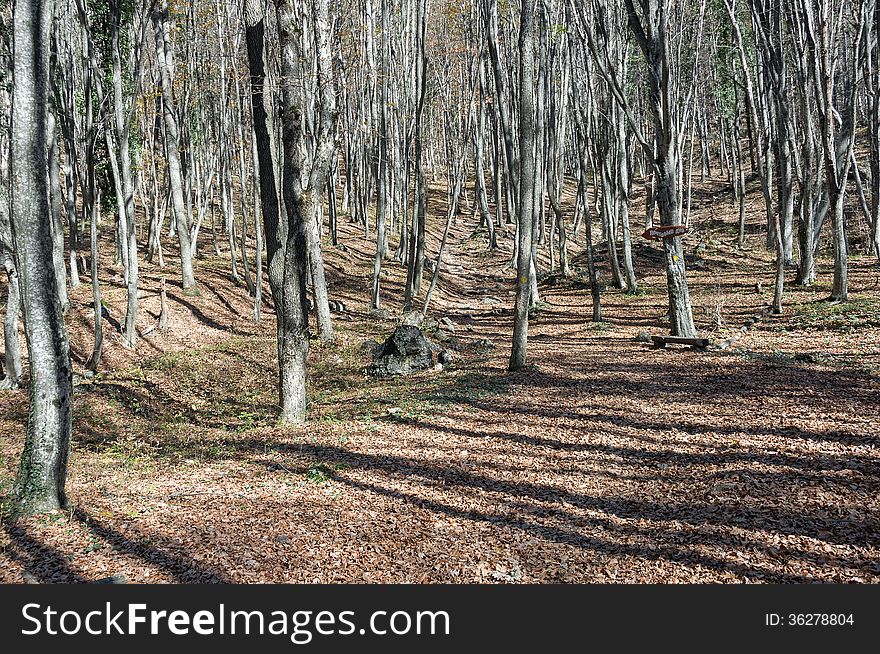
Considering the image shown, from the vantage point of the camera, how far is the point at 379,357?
13266 mm

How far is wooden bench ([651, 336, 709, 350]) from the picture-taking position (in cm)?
1148

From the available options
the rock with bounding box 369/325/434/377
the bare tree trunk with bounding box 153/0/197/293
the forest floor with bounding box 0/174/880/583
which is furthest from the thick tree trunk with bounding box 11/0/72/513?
the bare tree trunk with bounding box 153/0/197/293

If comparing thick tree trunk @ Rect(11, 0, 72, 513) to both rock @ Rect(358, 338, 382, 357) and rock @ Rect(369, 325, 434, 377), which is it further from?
rock @ Rect(358, 338, 382, 357)

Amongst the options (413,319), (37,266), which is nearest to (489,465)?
(37,266)

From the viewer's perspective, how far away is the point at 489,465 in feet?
23.3

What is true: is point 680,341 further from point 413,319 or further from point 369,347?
point 369,347

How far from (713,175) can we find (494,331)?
34.2 meters

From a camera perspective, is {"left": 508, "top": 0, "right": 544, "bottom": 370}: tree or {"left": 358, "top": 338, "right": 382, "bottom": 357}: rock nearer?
{"left": 508, "top": 0, "right": 544, "bottom": 370}: tree

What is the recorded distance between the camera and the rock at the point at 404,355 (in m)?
12.8

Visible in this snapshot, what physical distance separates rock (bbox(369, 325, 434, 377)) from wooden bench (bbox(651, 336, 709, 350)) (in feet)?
15.5

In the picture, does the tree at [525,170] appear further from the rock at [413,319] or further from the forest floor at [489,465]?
the rock at [413,319]

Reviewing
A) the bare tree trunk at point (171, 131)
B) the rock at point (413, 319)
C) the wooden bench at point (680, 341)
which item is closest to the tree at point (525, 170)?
the wooden bench at point (680, 341)

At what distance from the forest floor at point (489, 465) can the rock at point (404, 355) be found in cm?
54

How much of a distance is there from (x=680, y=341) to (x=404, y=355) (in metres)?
5.69
